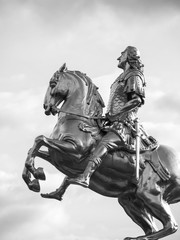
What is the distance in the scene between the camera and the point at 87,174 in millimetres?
13586

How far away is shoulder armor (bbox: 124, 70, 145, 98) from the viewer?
14.4 meters

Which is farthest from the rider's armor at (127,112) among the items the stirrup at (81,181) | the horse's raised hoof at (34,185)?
the horse's raised hoof at (34,185)

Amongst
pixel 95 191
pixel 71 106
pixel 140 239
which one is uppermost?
pixel 71 106

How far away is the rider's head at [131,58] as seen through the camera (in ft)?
48.4

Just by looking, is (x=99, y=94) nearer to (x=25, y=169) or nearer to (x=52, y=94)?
(x=52, y=94)

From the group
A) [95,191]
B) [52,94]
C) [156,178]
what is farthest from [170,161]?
[52,94]

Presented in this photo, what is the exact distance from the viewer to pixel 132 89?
14336 mm

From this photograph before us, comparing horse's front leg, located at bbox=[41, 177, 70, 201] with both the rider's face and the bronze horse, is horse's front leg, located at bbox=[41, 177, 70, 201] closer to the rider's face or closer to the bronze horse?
the bronze horse

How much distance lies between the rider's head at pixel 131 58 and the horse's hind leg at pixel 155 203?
1887 mm

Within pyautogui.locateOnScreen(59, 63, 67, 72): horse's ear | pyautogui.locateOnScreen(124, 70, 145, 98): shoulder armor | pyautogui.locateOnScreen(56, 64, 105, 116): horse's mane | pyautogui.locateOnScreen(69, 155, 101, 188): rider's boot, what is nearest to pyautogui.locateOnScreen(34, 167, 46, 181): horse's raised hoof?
pyautogui.locateOnScreen(69, 155, 101, 188): rider's boot

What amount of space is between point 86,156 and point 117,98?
1213 mm

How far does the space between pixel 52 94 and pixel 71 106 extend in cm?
38

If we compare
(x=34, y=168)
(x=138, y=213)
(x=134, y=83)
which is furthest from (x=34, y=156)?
(x=138, y=213)

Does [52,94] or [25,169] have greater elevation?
[52,94]
